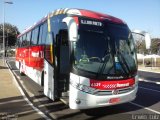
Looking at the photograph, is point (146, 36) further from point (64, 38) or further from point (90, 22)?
point (64, 38)

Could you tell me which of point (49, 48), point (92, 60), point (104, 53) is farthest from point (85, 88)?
point (49, 48)

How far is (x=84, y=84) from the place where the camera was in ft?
32.1

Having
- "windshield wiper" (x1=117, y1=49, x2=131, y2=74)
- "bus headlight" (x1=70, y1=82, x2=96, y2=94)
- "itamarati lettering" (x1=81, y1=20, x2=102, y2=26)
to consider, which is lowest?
"bus headlight" (x1=70, y1=82, x2=96, y2=94)

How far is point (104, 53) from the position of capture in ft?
33.8

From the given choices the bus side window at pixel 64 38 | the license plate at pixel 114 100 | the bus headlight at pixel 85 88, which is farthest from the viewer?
the bus side window at pixel 64 38

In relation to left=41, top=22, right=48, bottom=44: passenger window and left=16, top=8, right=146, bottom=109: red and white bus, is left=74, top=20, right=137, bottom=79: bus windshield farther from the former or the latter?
left=41, top=22, right=48, bottom=44: passenger window

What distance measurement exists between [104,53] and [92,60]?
510 millimetres

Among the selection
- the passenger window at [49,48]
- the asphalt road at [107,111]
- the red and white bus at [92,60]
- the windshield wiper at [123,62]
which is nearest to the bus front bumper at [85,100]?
the red and white bus at [92,60]

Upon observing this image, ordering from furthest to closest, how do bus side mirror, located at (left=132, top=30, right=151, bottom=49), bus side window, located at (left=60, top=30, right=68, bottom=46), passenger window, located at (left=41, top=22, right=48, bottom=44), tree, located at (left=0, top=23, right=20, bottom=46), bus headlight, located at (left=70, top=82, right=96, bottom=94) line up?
tree, located at (left=0, top=23, right=20, bottom=46) → passenger window, located at (left=41, top=22, right=48, bottom=44) → bus side mirror, located at (left=132, top=30, right=151, bottom=49) → bus side window, located at (left=60, top=30, right=68, bottom=46) → bus headlight, located at (left=70, top=82, right=96, bottom=94)

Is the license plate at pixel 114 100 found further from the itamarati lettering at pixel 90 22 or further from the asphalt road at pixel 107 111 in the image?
the itamarati lettering at pixel 90 22

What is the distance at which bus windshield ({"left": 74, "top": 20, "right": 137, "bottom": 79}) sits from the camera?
10008 mm

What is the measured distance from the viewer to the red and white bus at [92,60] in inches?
388

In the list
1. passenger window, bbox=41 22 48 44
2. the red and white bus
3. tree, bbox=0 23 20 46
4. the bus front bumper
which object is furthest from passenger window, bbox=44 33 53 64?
tree, bbox=0 23 20 46

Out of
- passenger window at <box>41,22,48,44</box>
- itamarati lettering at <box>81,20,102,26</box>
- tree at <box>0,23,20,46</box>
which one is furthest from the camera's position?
tree at <box>0,23,20,46</box>
